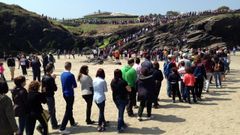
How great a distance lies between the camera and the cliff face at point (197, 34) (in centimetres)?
6078

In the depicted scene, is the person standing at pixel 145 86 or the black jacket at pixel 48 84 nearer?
the black jacket at pixel 48 84

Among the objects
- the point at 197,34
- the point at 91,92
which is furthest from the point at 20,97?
the point at 197,34

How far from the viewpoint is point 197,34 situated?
62.0m

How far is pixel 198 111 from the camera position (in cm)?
1573

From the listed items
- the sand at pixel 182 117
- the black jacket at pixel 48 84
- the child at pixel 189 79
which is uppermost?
the black jacket at pixel 48 84

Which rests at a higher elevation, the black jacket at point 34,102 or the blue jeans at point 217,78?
the black jacket at point 34,102

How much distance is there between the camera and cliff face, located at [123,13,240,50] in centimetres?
6078

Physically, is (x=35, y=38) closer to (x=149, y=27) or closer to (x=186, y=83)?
(x=149, y=27)

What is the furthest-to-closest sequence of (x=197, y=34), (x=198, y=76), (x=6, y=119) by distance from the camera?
(x=197, y=34) → (x=198, y=76) → (x=6, y=119)

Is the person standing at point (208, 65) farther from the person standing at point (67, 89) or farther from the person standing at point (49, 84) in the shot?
the person standing at point (49, 84)

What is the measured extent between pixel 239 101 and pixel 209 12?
186ft

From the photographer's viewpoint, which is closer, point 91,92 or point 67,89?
point 67,89

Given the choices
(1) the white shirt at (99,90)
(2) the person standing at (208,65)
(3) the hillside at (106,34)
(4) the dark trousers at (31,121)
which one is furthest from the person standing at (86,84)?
(3) the hillside at (106,34)

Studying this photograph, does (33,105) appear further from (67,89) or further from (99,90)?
(99,90)
